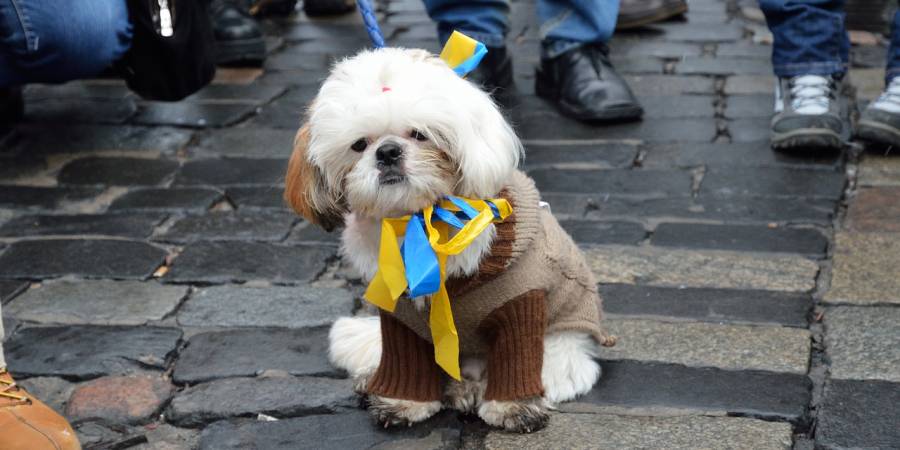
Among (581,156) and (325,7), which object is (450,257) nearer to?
(581,156)

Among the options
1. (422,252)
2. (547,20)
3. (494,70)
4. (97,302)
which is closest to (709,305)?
(422,252)

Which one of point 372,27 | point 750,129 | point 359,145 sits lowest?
point 750,129

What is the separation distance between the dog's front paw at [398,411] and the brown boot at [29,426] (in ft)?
1.98

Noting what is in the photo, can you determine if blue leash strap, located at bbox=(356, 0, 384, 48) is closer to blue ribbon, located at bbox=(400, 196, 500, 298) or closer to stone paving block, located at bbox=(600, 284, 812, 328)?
blue ribbon, located at bbox=(400, 196, 500, 298)

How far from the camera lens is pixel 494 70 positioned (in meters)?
4.44

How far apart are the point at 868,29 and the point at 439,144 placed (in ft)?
13.0

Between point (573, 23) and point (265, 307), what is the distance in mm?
2035

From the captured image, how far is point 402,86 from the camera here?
208 cm

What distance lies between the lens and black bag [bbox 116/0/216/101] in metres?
3.94

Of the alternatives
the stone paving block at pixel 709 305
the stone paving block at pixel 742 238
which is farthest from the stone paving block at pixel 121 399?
the stone paving block at pixel 742 238

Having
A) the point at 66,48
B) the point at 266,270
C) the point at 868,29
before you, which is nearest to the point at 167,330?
the point at 266,270

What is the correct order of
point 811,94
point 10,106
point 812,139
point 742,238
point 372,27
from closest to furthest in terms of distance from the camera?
point 372,27
point 742,238
point 812,139
point 811,94
point 10,106

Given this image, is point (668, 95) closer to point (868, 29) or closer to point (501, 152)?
point (868, 29)

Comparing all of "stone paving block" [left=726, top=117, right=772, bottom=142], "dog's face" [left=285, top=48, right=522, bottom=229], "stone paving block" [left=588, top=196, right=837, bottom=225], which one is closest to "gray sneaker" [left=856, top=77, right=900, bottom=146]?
"stone paving block" [left=726, top=117, right=772, bottom=142]
